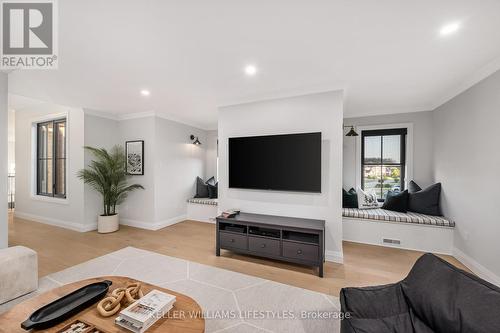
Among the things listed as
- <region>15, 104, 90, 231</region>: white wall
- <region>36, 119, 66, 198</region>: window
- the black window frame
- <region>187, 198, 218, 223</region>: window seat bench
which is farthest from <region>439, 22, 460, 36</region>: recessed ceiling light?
<region>36, 119, 66, 198</region>: window

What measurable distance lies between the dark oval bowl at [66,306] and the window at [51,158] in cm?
414

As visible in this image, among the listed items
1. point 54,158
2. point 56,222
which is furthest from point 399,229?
point 54,158

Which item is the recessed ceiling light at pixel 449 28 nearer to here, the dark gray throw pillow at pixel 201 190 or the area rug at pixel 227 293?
the area rug at pixel 227 293

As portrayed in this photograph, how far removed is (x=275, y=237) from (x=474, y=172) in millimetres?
2707

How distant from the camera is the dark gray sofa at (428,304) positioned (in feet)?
3.30

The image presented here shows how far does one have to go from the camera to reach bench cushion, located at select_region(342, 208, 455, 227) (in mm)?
3203

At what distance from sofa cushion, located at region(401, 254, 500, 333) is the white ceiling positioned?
6.07 feet

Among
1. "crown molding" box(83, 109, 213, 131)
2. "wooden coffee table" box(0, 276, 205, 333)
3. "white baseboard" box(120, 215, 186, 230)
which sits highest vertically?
"crown molding" box(83, 109, 213, 131)

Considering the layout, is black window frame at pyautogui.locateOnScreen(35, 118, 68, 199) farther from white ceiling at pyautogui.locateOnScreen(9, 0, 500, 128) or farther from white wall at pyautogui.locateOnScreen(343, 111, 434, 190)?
white wall at pyautogui.locateOnScreen(343, 111, 434, 190)

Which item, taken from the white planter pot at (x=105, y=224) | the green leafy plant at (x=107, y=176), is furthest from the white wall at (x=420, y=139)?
the white planter pot at (x=105, y=224)

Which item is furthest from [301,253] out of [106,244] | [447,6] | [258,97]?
[106,244]

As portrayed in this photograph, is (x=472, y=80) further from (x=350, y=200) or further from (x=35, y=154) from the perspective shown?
(x=35, y=154)

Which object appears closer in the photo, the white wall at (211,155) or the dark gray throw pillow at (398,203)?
the dark gray throw pillow at (398,203)

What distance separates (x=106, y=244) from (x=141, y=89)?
265cm
